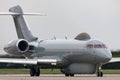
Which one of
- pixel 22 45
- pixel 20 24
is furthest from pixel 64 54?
pixel 20 24

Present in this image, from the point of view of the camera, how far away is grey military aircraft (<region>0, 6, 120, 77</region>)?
227 ft

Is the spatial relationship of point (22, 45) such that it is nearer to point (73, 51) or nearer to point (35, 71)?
point (35, 71)

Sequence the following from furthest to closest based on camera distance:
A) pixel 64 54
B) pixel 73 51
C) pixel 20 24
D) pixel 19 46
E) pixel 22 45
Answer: pixel 20 24 < pixel 64 54 < pixel 22 45 < pixel 19 46 < pixel 73 51

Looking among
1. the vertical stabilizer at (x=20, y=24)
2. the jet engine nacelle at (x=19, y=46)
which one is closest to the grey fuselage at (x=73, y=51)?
the jet engine nacelle at (x=19, y=46)

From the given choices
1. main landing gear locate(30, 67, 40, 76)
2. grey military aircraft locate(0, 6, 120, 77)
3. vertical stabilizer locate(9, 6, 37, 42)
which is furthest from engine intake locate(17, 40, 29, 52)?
vertical stabilizer locate(9, 6, 37, 42)

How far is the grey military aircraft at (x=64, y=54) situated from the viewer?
69312 mm

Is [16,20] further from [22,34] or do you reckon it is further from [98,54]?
[98,54]

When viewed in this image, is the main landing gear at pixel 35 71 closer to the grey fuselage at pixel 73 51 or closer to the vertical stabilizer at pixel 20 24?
the grey fuselage at pixel 73 51

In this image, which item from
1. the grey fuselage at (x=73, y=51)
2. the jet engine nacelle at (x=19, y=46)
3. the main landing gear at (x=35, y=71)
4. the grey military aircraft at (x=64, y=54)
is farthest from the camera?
the jet engine nacelle at (x=19, y=46)

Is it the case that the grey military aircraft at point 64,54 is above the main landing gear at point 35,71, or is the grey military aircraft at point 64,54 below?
above

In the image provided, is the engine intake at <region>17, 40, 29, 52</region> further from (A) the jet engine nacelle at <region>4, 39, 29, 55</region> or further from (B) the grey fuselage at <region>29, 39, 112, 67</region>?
(B) the grey fuselage at <region>29, 39, 112, 67</region>

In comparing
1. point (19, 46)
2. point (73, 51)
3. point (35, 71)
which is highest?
point (19, 46)

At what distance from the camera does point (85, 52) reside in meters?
69.8

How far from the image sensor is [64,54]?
2827 inches
